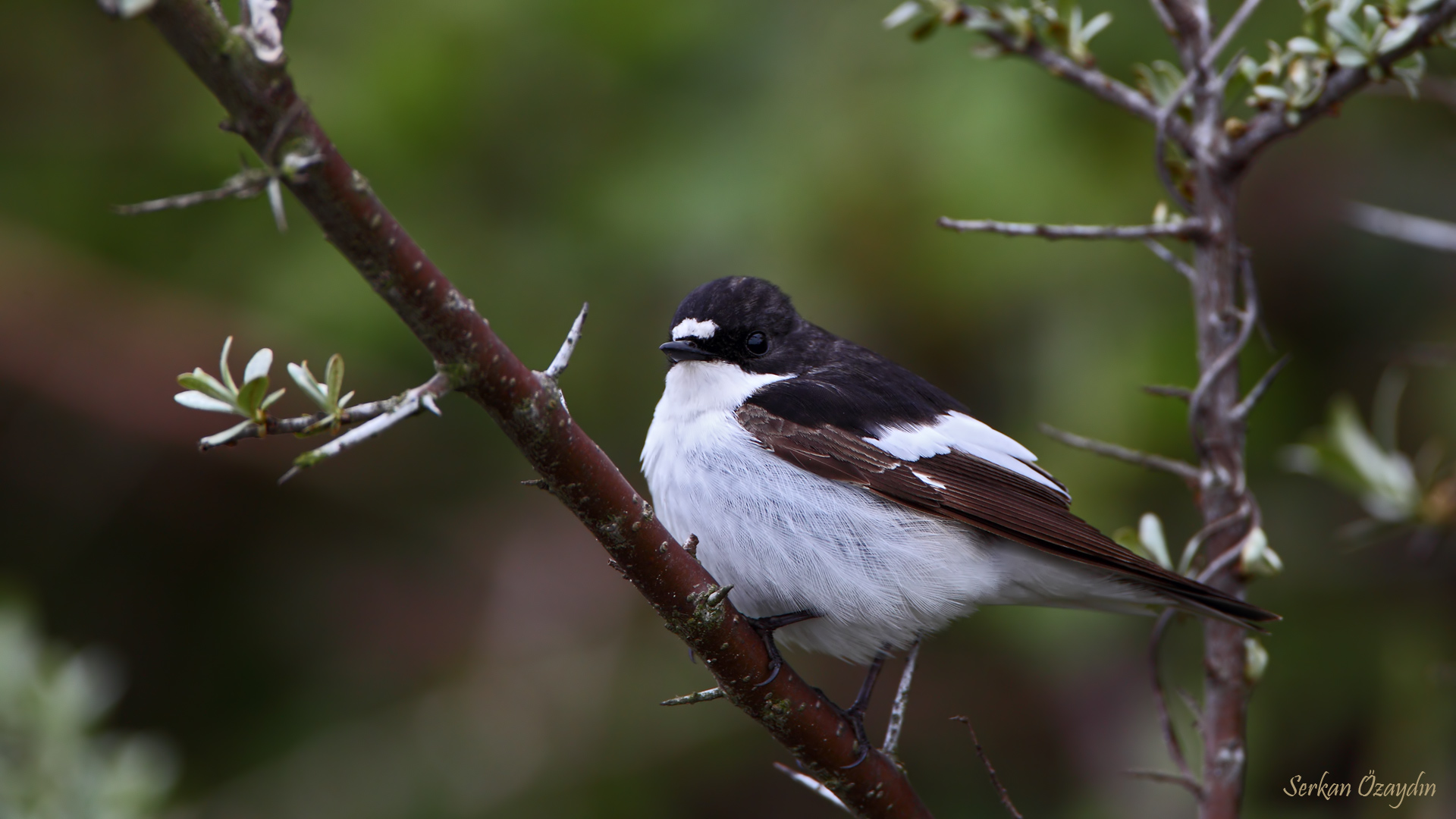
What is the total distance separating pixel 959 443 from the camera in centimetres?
272

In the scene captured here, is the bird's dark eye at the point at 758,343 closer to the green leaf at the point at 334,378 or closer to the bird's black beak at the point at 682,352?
the bird's black beak at the point at 682,352

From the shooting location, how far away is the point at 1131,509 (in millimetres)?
3438

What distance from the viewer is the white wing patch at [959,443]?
259 cm

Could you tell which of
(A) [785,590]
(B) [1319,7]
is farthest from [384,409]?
(B) [1319,7]

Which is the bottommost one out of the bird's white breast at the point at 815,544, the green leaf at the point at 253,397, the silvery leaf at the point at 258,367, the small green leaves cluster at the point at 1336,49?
the bird's white breast at the point at 815,544

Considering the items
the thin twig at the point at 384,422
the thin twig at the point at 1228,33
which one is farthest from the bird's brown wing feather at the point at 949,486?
the thin twig at the point at 384,422

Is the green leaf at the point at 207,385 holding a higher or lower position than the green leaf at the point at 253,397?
higher

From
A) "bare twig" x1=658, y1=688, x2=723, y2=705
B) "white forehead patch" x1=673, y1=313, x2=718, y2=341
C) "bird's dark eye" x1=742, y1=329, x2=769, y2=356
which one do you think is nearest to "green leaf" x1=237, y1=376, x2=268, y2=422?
"bare twig" x1=658, y1=688, x2=723, y2=705

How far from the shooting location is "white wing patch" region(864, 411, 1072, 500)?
2.59 metres

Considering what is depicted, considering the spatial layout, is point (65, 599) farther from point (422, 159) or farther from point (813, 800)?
point (813, 800)

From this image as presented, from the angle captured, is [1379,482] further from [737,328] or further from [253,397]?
[253,397]

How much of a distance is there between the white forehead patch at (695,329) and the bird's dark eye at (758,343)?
0.13 metres

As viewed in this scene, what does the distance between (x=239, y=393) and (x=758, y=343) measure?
1.64 metres

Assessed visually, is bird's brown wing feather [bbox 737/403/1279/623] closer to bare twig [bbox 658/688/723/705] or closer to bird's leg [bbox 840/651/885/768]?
bird's leg [bbox 840/651/885/768]
